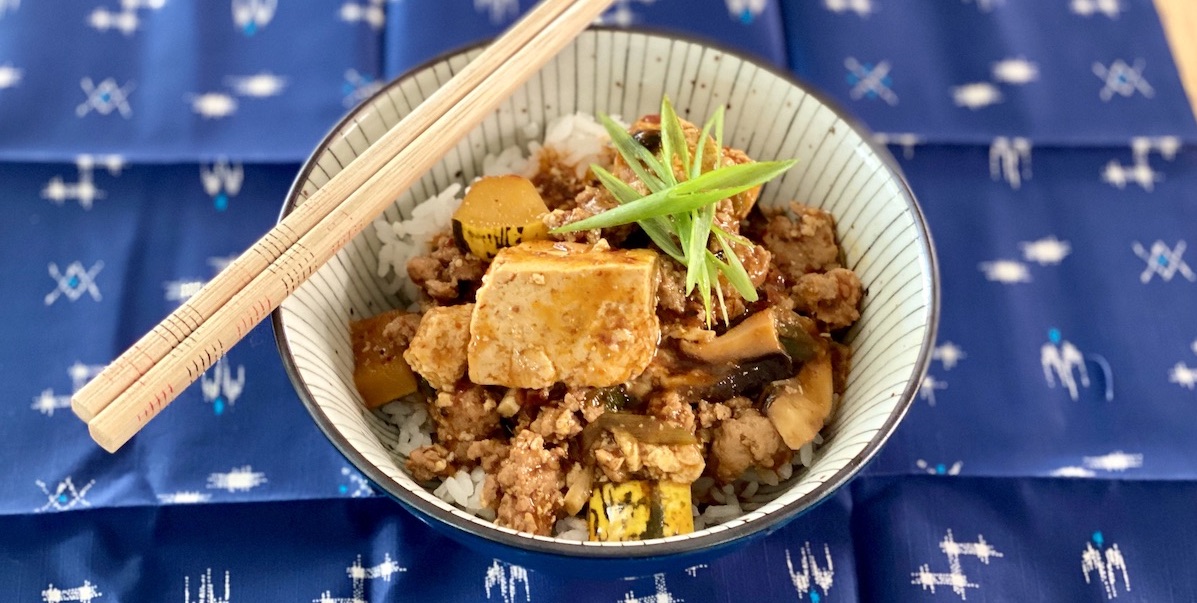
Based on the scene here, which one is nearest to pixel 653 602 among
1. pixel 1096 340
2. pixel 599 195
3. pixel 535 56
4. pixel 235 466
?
pixel 599 195

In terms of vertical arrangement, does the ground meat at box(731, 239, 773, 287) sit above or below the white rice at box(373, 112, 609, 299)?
below

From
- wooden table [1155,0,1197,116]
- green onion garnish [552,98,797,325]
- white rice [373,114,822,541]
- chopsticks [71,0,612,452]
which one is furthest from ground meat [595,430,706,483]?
wooden table [1155,0,1197,116]

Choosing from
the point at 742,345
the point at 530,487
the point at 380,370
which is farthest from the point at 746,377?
the point at 380,370

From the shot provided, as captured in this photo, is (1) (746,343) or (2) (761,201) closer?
(1) (746,343)

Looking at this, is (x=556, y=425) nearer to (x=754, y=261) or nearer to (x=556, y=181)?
(x=754, y=261)

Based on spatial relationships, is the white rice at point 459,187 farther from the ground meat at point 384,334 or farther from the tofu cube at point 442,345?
the tofu cube at point 442,345

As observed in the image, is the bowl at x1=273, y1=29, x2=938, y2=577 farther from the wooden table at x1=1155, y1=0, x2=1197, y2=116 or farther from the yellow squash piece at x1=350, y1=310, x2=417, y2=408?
the wooden table at x1=1155, y1=0, x2=1197, y2=116
